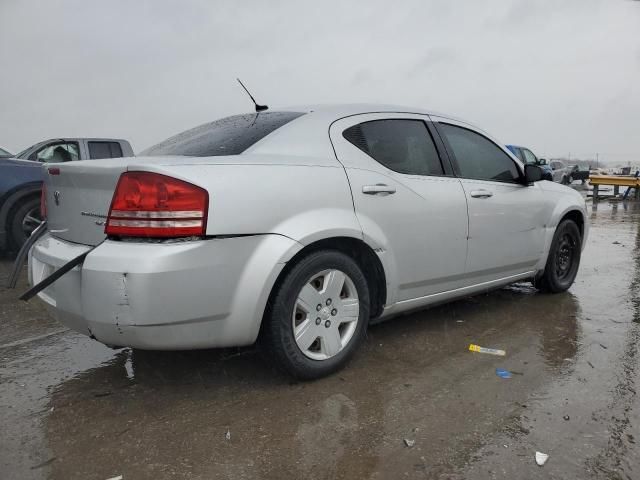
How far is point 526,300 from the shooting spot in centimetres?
461

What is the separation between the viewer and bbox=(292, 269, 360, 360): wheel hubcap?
2.76 m

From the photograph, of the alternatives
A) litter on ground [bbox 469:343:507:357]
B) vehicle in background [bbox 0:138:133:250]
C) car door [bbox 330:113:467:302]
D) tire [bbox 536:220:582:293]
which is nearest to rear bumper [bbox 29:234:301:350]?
car door [bbox 330:113:467:302]

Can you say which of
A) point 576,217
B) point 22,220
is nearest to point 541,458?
point 576,217

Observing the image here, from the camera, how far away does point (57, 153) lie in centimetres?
831

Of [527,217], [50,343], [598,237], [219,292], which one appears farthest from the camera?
[598,237]

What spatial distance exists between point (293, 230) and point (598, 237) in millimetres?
7794

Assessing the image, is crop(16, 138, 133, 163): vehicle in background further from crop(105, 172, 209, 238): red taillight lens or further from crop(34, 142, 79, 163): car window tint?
crop(105, 172, 209, 238): red taillight lens

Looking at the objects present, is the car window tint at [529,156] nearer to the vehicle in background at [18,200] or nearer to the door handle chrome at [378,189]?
the vehicle in background at [18,200]

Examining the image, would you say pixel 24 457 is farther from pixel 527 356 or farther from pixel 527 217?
pixel 527 217

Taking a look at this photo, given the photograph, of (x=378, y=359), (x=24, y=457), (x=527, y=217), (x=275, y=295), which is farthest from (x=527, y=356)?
(x=24, y=457)

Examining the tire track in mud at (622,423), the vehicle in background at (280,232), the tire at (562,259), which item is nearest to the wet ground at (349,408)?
the tire track in mud at (622,423)

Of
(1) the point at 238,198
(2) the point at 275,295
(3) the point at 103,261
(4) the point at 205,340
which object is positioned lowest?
(4) the point at 205,340

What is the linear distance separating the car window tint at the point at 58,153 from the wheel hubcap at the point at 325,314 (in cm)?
681

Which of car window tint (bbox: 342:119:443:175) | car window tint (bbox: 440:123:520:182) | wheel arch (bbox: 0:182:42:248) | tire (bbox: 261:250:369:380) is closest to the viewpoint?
tire (bbox: 261:250:369:380)
